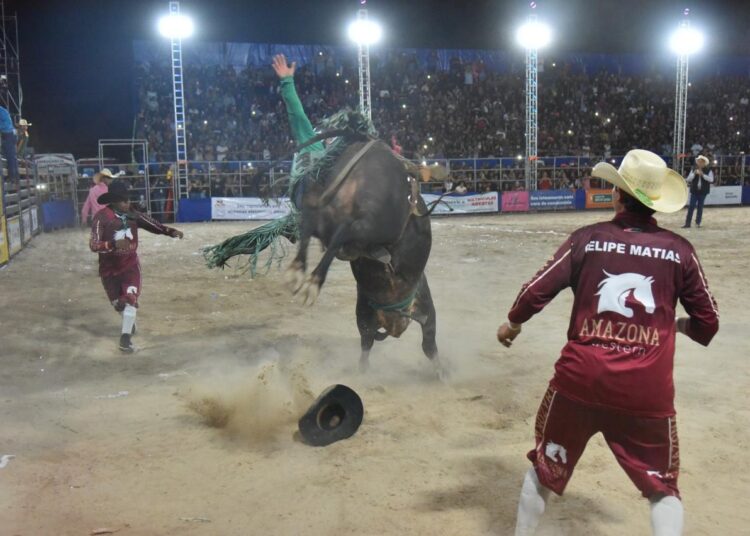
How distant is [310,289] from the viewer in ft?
13.0

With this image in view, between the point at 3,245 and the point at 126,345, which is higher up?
the point at 3,245

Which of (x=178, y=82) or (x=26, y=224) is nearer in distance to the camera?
(x=26, y=224)

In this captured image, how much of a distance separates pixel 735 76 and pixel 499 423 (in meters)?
35.9

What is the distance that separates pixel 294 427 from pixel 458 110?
26460mm

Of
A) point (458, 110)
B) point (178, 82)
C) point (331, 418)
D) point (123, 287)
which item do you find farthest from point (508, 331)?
point (458, 110)

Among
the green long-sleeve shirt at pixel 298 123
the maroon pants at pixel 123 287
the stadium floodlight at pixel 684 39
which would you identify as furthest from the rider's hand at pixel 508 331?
Answer: the stadium floodlight at pixel 684 39

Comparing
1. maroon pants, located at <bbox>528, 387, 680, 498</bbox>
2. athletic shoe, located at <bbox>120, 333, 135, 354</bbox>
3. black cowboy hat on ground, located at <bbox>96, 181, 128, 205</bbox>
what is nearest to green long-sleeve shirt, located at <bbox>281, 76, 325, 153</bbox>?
black cowboy hat on ground, located at <bbox>96, 181, 128, 205</bbox>

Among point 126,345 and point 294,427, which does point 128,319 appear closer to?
point 126,345

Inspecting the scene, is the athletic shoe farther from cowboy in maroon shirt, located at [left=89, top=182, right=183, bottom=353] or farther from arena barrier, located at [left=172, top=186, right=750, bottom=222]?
arena barrier, located at [left=172, top=186, right=750, bottom=222]

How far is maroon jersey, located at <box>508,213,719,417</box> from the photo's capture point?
246 centimetres

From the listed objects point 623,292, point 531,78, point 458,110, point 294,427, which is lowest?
point 294,427

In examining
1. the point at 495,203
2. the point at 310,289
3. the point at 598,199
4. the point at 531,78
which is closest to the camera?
the point at 310,289

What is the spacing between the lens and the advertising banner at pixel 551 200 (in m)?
24.1

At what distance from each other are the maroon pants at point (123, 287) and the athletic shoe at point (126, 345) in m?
0.31
